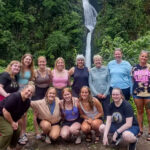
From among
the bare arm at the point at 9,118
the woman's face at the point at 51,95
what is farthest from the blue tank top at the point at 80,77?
the bare arm at the point at 9,118

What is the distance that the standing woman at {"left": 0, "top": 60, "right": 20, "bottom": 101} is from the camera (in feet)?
14.0

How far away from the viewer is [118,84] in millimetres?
5164

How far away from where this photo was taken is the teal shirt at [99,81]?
515 cm

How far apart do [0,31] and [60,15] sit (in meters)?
6.58

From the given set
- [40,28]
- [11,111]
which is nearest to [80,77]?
[11,111]

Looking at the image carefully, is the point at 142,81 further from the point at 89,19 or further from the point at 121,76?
the point at 89,19

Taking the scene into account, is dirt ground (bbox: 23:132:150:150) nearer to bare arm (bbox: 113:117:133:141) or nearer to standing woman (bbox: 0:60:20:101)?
bare arm (bbox: 113:117:133:141)

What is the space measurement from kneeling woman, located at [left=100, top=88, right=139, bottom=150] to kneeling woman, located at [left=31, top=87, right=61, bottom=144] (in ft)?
3.05

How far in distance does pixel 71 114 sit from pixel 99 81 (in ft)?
3.29

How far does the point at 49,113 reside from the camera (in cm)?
463

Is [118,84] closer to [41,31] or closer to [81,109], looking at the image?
[81,109]

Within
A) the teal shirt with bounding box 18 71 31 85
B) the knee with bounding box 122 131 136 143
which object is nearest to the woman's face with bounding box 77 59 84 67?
the teal shirt with bounding box 18 71 31 85

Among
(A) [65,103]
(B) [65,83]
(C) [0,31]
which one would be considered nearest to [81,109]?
(A) [65,103]

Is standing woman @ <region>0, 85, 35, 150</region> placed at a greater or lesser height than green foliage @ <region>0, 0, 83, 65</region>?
lesser
